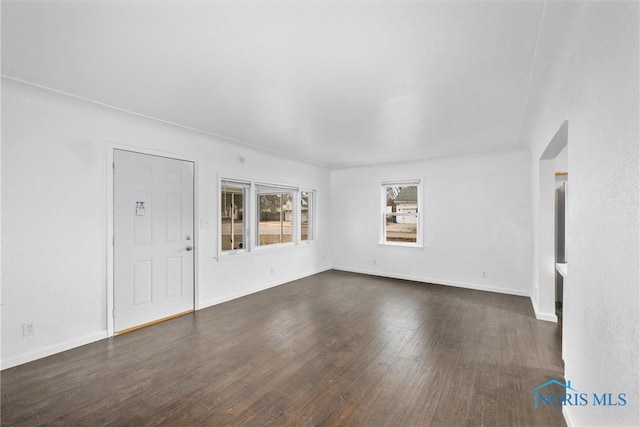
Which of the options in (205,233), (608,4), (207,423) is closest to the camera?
(608,4)

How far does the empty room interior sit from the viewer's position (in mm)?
1614

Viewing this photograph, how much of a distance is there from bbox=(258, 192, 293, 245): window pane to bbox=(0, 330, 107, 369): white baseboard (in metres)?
2.76

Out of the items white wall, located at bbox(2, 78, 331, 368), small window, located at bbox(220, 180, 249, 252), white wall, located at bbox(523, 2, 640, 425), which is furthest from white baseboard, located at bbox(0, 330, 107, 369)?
white wall, located at bbox(523, 2, 640, 425)

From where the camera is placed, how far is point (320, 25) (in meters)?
1.80

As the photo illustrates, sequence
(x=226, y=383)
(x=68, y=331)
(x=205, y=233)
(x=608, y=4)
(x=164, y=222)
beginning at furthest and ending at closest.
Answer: (x=205, y=233), (x=164, y=222), (x=68, y=331), (x=226, y=383), (x=608, y=4)

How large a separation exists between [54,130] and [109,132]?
Answer: 0.49 meters

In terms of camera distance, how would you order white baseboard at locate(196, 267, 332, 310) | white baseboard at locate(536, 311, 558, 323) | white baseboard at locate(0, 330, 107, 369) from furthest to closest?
white baseboard at locate(196, 267, 332, 310)
white baseboard at locate(536, 311, 558, 323)
white baseboard at locate(0, 330, 107, 369)

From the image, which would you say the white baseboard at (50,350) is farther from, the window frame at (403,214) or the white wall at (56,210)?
the window frame at (403,214)

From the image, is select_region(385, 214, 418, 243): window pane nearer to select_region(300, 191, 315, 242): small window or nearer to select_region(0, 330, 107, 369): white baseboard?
select_region(300, 191, 315, 242): small window

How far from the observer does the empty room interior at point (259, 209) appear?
1.61 meters

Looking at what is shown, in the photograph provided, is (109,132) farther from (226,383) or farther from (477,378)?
(477,378)

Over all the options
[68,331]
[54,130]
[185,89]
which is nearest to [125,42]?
[185,89]

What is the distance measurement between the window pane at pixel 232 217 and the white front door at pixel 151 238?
2.28 feet

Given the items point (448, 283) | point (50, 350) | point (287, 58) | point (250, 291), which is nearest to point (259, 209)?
point (250, 291)
